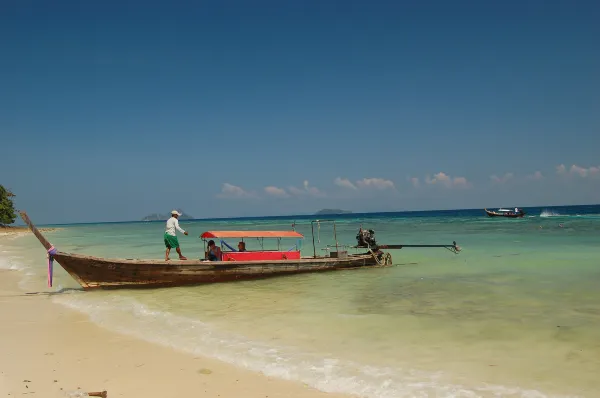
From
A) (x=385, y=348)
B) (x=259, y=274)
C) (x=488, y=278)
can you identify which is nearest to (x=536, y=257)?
(x=488, y=278)

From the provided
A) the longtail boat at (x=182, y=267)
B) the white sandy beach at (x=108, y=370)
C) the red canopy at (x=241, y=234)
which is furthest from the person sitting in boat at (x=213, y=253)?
the white sandy beach at (x=108, y=370)

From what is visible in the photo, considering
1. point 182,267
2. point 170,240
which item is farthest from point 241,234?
point 170,240

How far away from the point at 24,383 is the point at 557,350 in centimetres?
818

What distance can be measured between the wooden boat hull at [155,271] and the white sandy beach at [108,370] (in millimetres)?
4356

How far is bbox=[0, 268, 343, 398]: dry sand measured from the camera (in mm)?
5414

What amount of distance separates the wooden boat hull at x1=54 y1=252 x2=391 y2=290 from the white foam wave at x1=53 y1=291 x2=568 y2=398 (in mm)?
3268

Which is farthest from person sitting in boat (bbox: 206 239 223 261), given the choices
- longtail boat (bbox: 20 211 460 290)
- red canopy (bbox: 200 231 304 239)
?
red canopy (bbox: 200 231 304 239)

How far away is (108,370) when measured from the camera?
615 cm

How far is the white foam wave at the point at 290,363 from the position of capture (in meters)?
5.71

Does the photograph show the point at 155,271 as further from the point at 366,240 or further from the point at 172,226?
the point at 366,240

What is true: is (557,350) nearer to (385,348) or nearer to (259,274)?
(385,348)

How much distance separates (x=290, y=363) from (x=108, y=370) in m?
2.66

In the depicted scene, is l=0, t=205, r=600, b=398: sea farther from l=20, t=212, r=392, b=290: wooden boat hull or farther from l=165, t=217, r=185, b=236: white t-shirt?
l=165, t=217, r=185, b=236: white t-shirt

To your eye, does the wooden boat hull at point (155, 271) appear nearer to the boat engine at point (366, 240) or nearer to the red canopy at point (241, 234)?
the red canopy at point (241, 234)
